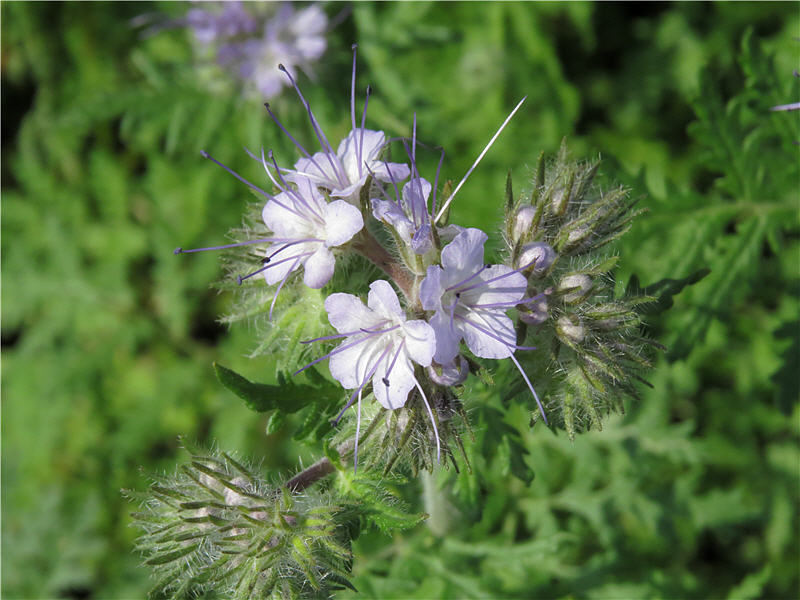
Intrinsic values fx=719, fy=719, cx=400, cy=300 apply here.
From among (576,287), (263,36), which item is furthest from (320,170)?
(263,36)

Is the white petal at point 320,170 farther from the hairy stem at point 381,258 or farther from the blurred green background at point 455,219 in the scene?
the blurred green background at point 455,219

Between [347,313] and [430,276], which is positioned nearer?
[430,276]

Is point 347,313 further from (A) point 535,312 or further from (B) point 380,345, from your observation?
(A) point 535,312

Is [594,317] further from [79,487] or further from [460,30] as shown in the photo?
[79,487]

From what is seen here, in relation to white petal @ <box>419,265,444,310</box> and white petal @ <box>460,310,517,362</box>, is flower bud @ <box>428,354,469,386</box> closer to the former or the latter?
white petal @ <box>460,310,517,362</box>

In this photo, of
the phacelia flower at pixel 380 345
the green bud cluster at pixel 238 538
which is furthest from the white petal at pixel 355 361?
the green bud cluster at pixel 238 538
